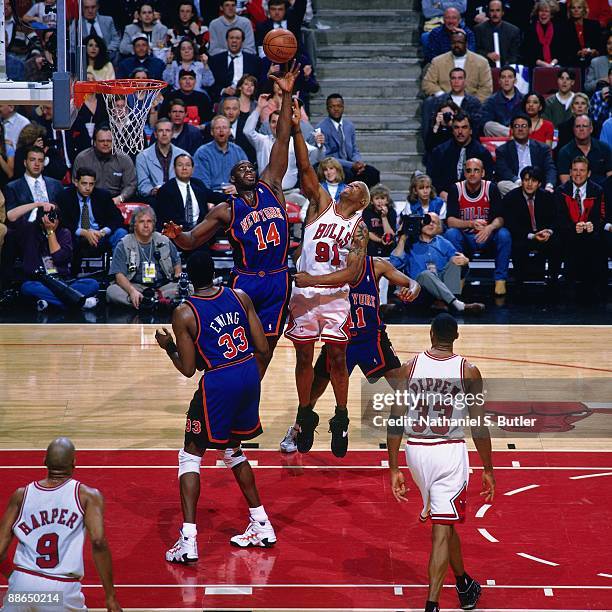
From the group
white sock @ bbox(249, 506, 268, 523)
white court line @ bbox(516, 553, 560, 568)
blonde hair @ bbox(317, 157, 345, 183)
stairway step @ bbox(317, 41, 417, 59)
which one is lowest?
white court line @ bbox(516, 553, 560, 568)

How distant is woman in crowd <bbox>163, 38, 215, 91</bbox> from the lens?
642 inches

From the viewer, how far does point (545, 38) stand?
17188mm

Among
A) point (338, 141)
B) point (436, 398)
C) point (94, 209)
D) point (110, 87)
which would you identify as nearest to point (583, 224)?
point (338, 141)

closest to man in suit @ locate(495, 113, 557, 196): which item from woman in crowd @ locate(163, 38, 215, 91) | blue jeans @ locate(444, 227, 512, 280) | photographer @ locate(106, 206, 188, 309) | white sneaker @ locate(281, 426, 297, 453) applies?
blue jeans @ locate(444, 227, 512, 280)

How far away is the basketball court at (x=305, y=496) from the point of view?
6953 millimetres

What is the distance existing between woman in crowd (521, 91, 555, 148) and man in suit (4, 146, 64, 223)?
6.09 meters

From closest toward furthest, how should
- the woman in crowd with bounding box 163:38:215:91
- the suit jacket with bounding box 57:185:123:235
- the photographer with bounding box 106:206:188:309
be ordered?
1. the photographer with bounding box 106:206:188:309
2. the suit jacket with bounding box 57:185:123:235
3. the woman in crowd with bounding box 163:38:215:91

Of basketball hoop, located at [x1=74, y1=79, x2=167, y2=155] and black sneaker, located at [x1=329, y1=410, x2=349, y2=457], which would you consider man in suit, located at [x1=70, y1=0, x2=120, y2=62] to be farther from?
black sneaker, located at [x1=329, y1=410, x2=349, y2=457]

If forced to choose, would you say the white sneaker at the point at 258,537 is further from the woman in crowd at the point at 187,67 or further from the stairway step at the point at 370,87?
the stairway step at the point at 370,87

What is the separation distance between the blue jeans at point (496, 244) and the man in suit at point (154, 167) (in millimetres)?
3521

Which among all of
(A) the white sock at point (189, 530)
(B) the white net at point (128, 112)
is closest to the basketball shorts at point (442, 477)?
(A) the white sock at point (189, 530)

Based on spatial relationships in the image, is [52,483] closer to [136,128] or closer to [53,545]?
[53,545]

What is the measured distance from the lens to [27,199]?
14297 mm

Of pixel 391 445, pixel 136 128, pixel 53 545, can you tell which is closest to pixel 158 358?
pixel 136 128
